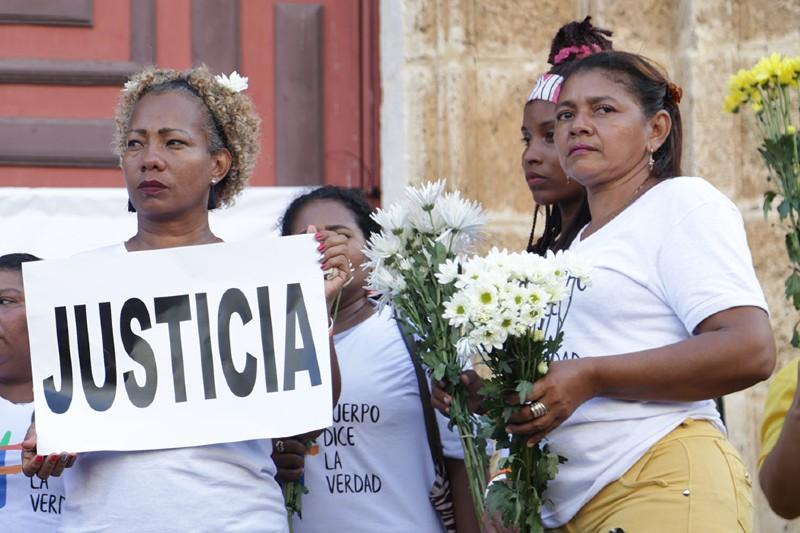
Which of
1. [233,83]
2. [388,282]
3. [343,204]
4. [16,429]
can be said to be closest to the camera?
[388,282]

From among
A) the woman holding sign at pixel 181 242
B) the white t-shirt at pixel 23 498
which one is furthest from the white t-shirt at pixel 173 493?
the white t-shirt at pixel 23 498

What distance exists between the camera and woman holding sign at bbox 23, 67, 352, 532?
11.6 feet

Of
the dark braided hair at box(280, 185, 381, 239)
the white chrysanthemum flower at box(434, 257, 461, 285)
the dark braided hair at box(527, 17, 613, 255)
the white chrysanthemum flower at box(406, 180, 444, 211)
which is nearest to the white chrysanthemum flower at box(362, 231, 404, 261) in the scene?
the white chrysanthemum flower at box(406, 180, 444, 211)

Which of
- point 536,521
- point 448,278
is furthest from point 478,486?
point 448,278

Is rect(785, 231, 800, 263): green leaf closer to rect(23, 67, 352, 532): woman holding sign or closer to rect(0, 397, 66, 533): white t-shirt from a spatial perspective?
rect(23, 67, 352, 532): woman holding sign

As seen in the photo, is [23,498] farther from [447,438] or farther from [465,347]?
[465,347]

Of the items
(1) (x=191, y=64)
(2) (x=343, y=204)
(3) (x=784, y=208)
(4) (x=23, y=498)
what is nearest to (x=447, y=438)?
(2) (x=343, y=204)

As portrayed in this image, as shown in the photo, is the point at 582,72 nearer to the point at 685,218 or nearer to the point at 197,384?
the point at 685,218

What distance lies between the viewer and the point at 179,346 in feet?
12.2

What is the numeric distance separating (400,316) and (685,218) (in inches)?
32.9

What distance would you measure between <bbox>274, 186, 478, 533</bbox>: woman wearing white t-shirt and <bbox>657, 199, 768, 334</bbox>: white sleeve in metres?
1.15

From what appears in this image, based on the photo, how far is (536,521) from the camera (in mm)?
3410

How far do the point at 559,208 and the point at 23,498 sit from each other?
1764 mm

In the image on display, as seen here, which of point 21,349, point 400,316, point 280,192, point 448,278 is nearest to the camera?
point 448,278
